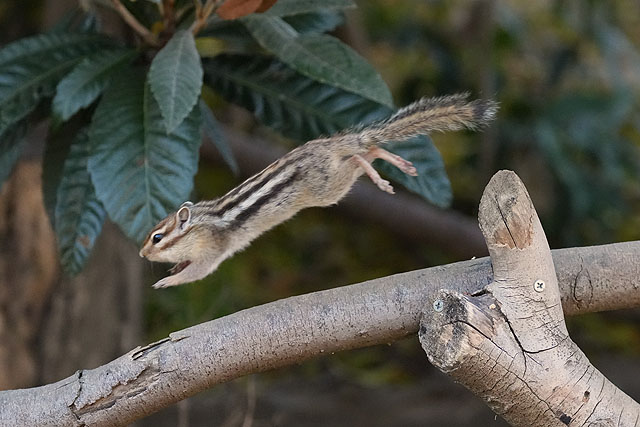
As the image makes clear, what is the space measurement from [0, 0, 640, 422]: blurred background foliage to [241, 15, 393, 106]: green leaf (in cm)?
127

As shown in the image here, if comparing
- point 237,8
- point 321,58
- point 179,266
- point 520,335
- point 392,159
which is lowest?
point 179,266

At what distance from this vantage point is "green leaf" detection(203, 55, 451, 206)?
1.68 meters

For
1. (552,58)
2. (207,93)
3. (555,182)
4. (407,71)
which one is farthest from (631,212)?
(207,93)

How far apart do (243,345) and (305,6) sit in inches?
26.2

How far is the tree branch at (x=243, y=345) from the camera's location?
4.29ft

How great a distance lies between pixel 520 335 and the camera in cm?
126

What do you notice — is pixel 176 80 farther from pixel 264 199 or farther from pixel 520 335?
pixel 520 335

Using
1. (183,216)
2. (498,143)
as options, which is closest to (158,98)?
(183,216)

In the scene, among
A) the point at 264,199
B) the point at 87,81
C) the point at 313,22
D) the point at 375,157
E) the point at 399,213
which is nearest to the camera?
the point at 264,199

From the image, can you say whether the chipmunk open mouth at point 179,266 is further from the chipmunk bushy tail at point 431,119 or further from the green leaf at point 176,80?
the chipmunk bushy tail at point 431,119

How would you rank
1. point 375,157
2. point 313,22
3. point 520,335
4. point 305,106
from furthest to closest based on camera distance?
point 313,22
point 305,106
point 375,157
point 520,335

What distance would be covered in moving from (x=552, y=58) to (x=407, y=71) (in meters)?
0.62

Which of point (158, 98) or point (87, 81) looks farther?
point (87, 81)

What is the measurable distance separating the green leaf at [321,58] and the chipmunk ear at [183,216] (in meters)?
0.34
